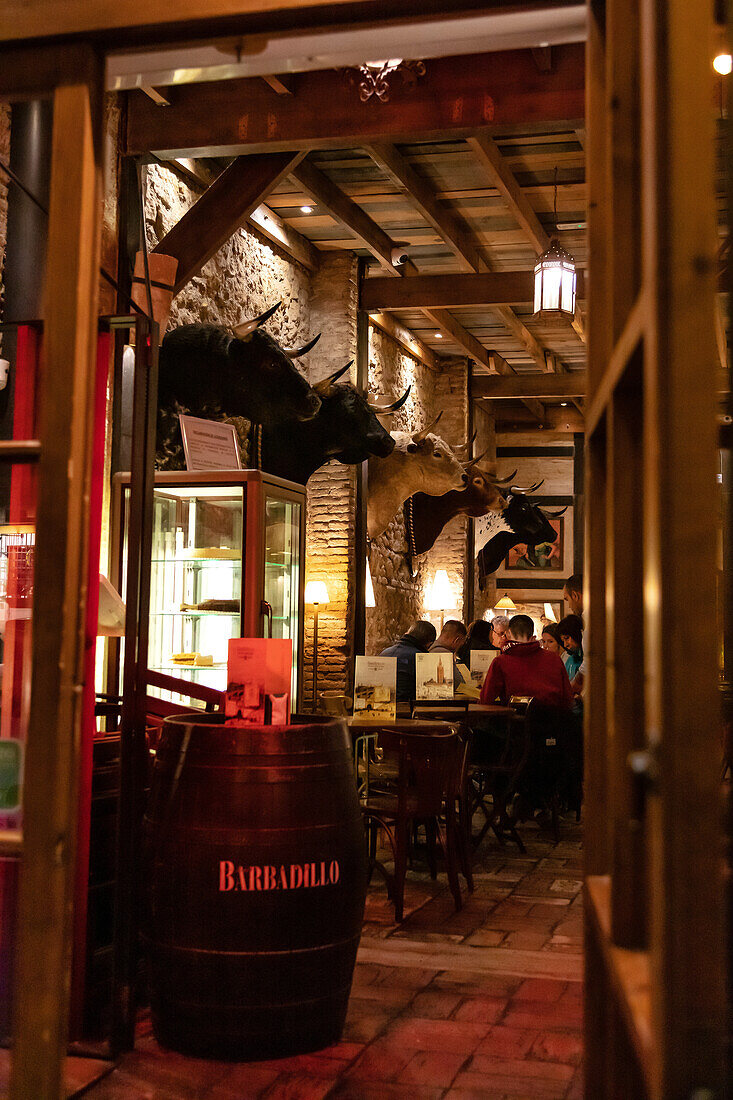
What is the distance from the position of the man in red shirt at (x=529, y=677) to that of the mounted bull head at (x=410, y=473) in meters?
2.99

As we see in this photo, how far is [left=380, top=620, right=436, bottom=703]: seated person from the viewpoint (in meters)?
6.82

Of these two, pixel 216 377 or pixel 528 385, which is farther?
pixel 528 385

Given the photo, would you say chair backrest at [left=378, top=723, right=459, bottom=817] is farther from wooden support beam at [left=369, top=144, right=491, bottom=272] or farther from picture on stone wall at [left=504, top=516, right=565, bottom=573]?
picture on stone wall at [left=504, top=516, right=565, bottom=573]

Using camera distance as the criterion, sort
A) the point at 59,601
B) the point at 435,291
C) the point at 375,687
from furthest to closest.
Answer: the point at 435,291 < the point at 375,687 < the point at 59,601

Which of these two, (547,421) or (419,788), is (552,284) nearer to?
(419,788)

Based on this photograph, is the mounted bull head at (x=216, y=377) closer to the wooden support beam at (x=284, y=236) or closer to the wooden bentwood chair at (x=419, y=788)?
the wooden support beam at (x=284, y=236)

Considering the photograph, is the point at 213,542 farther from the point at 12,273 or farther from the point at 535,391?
the point at 535,391

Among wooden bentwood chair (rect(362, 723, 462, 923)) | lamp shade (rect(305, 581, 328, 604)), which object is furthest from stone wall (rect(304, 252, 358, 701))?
wooden bentwood chair (rect(362, 723, 462, 923))

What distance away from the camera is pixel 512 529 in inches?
519

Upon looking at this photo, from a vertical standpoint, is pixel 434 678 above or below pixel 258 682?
below

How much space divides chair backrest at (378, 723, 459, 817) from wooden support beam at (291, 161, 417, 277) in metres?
4.53

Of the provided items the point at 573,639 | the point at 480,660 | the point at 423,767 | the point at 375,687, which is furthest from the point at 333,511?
the point at 423,767

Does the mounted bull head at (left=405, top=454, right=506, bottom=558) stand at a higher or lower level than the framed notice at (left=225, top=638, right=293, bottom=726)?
higher

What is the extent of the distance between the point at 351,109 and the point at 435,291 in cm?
456
